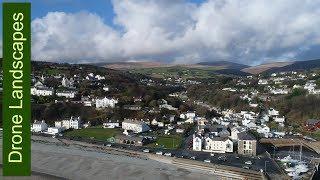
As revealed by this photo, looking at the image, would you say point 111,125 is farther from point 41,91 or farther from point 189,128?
point 41,91

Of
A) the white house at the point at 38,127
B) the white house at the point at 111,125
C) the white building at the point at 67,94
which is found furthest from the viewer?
the white building at the point at 67,94

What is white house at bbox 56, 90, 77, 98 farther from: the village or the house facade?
the house facade

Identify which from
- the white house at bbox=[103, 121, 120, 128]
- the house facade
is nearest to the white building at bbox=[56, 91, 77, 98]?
the white house at bbox=[103, 121, 120, 128]

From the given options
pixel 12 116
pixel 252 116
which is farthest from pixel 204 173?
pixel 252 116

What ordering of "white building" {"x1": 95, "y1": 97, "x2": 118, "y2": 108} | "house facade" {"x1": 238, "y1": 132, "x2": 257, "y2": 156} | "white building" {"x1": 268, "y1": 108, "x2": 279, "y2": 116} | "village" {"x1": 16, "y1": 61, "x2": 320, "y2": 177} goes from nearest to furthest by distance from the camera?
"village" {"x1": 16, "y1": 61, "x2": 320, "y2": 177} → "house facade" {"x1": 238, "y1": 132, "x2": 257, "y2": 156} → "white building" {"x1": 95, "y1": 97, "x2": 118, "y2": 108} → "white building" {"x1": 268, "y1": 108, "x2": 279, "y2": 116}

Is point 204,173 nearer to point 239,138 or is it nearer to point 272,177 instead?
point 272,177

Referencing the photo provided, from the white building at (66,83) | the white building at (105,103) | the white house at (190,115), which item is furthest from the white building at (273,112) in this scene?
the white building at (66,83)

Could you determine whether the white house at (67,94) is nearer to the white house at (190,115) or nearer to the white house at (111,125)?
the white house at (111,125)

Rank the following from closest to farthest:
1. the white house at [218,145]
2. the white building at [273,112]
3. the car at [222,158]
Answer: the car at [222,158]
the white house at [218,145]
the white building at [273,112]
